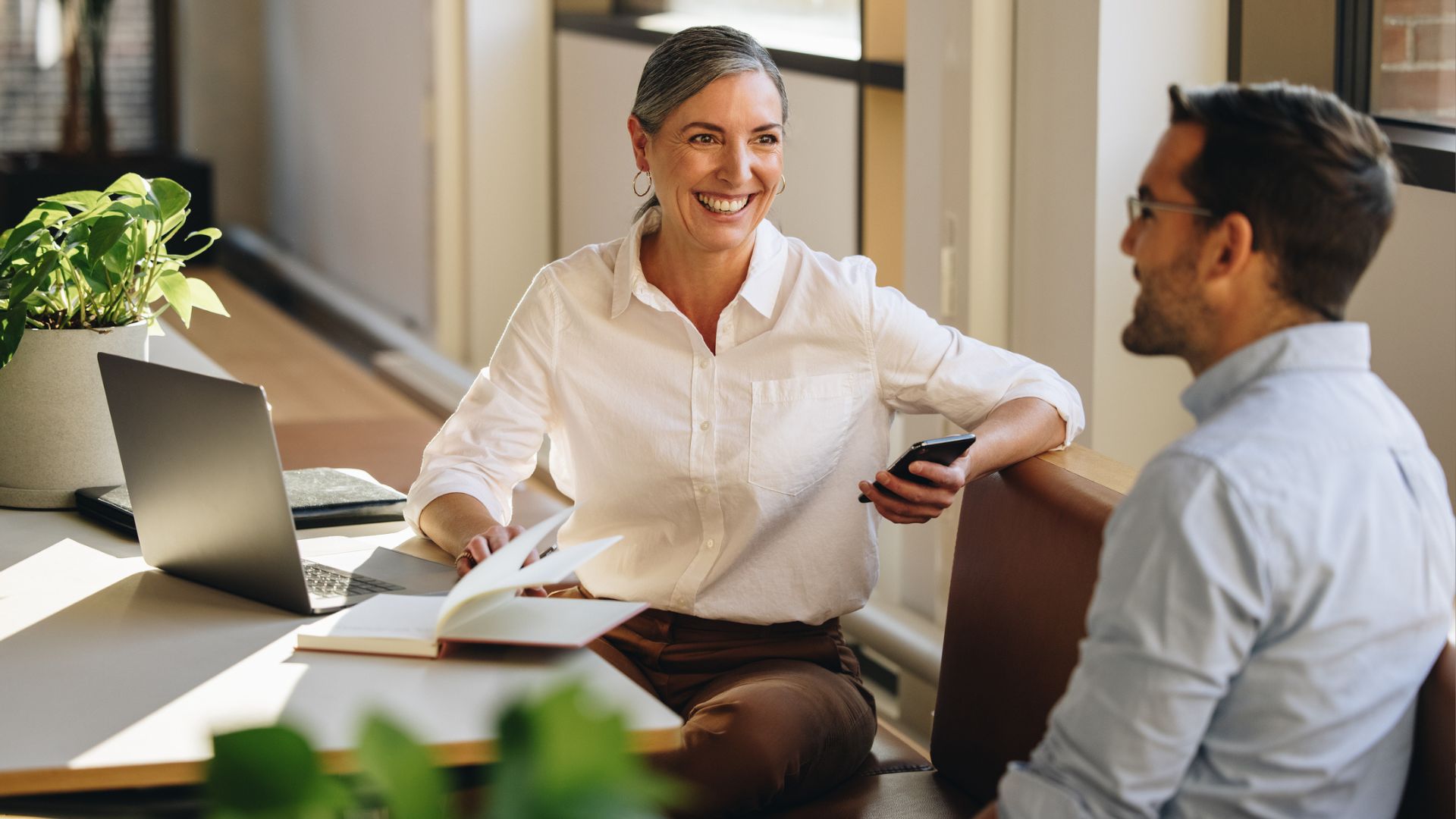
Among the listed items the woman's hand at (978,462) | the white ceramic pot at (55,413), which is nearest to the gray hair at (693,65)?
the woman's hand at (978,462)

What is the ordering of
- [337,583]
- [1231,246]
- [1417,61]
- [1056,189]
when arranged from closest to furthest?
1. [1231,246]
2. [337,583]
3. [1417,61]
4. [1056,189]

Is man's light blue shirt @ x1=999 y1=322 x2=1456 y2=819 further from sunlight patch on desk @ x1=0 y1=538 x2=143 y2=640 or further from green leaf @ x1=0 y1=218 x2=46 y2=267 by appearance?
green leaf @ x1=0 y1=218 x2=46 y2=267

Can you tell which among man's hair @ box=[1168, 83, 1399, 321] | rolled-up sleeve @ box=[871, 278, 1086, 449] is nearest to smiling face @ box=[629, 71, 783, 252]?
rolled-up sleeve @ box=[871, 278, 1086, 449]

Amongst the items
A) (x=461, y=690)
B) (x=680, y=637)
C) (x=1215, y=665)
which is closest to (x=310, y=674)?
(x=461, y=690)

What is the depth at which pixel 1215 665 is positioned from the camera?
1.15 meters

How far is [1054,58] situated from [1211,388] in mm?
1751

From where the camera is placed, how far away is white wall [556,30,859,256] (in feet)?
12.7

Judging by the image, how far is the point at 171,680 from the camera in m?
1.50

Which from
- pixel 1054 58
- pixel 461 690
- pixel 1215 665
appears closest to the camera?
pixel 1215 665

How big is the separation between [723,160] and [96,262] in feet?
2.73

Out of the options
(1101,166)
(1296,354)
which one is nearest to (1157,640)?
(1296,354)

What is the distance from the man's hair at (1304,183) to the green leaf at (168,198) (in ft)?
4.48

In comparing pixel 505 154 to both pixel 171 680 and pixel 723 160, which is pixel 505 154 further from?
pixel 171 680

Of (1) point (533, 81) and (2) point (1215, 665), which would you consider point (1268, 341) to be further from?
(1) point (533, 81)
